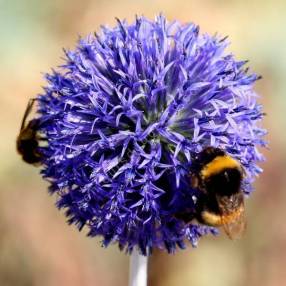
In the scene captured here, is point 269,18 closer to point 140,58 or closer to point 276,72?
point 276,72

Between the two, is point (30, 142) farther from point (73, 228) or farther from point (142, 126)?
point (73, 228)

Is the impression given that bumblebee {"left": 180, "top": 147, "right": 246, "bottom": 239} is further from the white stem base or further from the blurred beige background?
the blurred beige background

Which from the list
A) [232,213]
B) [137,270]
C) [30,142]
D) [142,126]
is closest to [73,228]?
[30,142]

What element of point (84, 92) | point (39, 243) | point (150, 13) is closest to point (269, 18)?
point (150, 13)

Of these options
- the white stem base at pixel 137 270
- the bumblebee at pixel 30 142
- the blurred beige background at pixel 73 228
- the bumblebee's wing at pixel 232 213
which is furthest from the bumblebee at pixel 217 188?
the blurred beige background at pixel 73 228

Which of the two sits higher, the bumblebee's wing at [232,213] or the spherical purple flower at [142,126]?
the spherical purple flower at [142,126]

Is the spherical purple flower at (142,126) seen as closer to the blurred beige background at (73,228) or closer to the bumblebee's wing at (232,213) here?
the bumblebee's wing at (232,213)
